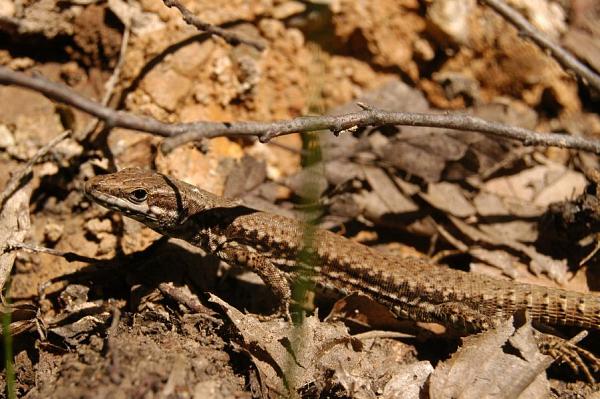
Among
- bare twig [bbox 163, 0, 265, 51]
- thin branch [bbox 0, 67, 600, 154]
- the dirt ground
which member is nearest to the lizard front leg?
the dirt ground

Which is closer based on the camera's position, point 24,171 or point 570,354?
point 570,354

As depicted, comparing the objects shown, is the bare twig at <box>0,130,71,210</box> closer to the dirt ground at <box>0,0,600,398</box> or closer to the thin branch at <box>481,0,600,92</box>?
the dirt ground at <box>0,0,600,398</box>

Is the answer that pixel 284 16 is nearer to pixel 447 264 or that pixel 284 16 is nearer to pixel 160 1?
pixel 160 1

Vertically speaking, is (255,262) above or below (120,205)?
below

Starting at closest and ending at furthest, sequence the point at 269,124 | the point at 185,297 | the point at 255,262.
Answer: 1. the point at 269,124
2. the point at 185,297
3. the point at 255,262

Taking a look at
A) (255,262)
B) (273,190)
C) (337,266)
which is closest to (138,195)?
(255,262)

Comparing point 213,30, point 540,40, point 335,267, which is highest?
point 540,40

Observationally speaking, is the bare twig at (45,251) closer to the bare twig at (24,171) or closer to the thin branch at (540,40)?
the bare twig at (24,171)

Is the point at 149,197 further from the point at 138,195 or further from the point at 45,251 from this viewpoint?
the point at 45,251
